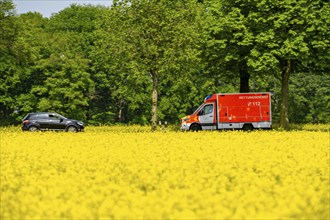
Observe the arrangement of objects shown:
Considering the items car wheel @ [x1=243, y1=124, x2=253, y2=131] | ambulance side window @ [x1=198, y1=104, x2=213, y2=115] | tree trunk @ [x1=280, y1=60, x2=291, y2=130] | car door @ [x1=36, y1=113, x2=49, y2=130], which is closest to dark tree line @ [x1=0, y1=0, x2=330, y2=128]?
tree trunk @ [x1=280, y1=60, x2=291, y2=130]

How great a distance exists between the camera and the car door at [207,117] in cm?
4012

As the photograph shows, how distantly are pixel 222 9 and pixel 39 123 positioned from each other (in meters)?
16.8

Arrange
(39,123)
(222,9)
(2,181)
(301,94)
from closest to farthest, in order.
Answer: (2,181)
(39,123)
(222,9)
(301,94)

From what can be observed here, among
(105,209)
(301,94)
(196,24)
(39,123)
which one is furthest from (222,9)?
(301,94)

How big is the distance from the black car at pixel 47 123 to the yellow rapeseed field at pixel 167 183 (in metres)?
22.1

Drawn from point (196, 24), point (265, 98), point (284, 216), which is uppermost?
point (196, 24)

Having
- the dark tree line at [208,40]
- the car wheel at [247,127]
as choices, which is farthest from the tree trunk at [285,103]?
the car wheel at [247,127]

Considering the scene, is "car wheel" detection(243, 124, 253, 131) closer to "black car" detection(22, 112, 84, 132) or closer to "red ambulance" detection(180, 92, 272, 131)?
"red ambulance" detection(180, 92, 272, 131)

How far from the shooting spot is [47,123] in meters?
41.6

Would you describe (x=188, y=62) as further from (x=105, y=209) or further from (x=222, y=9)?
(x=105, y=209)

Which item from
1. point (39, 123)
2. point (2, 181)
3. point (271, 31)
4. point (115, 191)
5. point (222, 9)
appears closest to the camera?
point (115, 191)

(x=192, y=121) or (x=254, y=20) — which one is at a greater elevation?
(x=254, y=20)

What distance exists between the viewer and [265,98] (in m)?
39.4

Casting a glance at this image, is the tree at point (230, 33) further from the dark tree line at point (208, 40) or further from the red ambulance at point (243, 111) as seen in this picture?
the red ambulance at point (243, 111)
